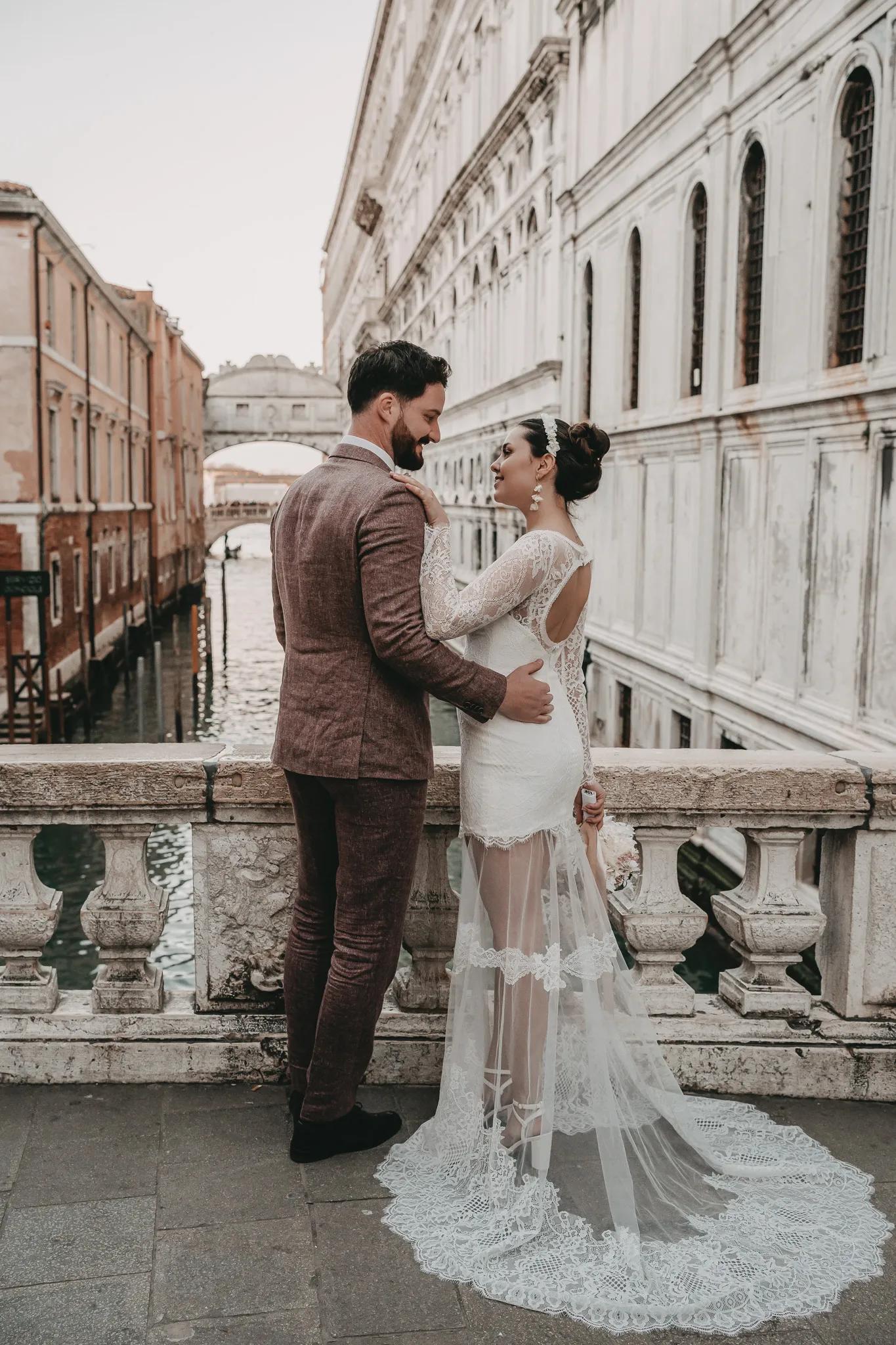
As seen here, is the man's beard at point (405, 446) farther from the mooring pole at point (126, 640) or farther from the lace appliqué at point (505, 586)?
the mooring pole at point (126, 640)

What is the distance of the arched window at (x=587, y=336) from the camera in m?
16.3

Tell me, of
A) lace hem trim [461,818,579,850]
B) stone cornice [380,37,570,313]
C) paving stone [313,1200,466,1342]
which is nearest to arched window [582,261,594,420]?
stone cornice [380,37,570,313]

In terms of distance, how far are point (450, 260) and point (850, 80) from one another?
839 inches

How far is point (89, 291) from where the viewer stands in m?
23.4

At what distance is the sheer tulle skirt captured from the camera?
215 cm

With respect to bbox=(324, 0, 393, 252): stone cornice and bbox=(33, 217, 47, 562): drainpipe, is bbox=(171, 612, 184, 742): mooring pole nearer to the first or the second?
bbox=(33, 217, 47, 562): drainpipe

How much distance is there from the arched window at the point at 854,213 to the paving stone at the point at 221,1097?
7214mm

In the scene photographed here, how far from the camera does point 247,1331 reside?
2008 millimetres

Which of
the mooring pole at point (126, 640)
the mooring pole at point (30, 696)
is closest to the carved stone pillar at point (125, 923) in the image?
the mooring pole at point (30, 696)

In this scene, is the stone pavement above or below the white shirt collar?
below

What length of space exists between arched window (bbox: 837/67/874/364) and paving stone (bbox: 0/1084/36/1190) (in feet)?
24.7

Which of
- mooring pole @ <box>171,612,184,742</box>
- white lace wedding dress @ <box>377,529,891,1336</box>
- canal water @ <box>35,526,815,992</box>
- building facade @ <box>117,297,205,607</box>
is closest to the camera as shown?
white lace wedding dress @ <box>377,529,891,1336</box>

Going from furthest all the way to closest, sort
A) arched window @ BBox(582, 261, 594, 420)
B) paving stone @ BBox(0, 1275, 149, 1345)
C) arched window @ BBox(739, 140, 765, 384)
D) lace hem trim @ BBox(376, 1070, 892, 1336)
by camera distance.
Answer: arched window @ BBox(582, 261, 594, 420) → arched window @ BBox(739, 140, 765, 384) → lace hem trim @ BBox(376, 1070, 892, 1336) → paving stone @ BBox(0, 1275, 149, 1345)

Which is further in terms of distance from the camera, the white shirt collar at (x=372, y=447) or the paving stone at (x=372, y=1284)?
the white shirt collar at (x=372, y=447)
